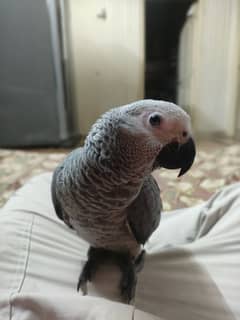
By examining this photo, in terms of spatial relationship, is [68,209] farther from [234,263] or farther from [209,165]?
[209,165]

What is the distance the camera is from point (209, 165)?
1.85 m

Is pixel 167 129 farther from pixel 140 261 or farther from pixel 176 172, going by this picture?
pixel 176 172

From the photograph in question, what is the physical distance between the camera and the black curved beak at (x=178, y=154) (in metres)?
0.55

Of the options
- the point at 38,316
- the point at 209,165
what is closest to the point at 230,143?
the point at 209,165

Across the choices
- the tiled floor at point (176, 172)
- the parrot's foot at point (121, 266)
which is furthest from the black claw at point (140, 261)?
the tiled floor at point (176, 172)

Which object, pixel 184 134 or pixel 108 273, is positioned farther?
pixel 108 273

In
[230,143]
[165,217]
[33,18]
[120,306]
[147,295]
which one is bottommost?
[230,143]

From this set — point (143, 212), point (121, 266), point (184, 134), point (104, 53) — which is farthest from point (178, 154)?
point (104, 53)

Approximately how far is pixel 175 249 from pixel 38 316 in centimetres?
37

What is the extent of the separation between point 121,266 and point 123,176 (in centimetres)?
28

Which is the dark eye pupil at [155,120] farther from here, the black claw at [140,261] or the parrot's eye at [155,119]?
the black claw at [140,261]

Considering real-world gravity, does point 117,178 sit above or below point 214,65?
above

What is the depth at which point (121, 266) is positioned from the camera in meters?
0.77

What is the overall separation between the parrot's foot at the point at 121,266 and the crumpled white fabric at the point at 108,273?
2cm
